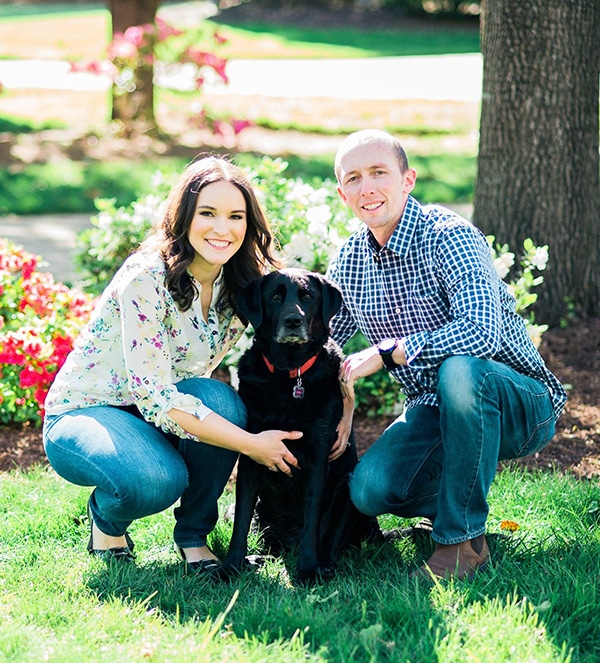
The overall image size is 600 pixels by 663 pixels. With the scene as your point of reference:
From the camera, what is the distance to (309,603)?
2.87 meters

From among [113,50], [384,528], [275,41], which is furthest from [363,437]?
[275,41]

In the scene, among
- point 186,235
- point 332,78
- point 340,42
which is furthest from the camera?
point 340,42

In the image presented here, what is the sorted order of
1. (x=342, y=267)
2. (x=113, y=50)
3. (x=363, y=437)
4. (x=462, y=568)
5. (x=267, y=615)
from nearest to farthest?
(x=267, y=615)
(x=462, y=568)
(x=342, y=267)
(x=363, y=437)
(x=113, y=50)

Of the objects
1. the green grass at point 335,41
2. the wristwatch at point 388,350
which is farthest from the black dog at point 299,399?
the green grass at point 335,41

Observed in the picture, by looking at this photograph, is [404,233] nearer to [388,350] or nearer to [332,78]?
[388,350]

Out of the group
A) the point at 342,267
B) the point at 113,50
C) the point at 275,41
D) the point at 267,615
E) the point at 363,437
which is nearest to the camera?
the point at 267,615

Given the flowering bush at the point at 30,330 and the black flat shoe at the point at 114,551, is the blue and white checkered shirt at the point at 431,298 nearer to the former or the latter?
the black flat shoe at the point at 114,551

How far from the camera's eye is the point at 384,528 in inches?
143

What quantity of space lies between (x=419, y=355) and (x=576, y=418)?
71.5 inches

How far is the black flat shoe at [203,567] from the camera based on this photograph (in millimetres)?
3209

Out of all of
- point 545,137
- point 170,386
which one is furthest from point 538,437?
point 545,137

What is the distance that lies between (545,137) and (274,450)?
302 centimetres

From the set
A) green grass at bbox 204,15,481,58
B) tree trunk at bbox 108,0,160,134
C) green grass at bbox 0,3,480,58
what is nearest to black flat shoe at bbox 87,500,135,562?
tree trunk at bbox 108,0,160,134

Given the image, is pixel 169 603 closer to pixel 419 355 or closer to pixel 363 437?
pixel 419 355
